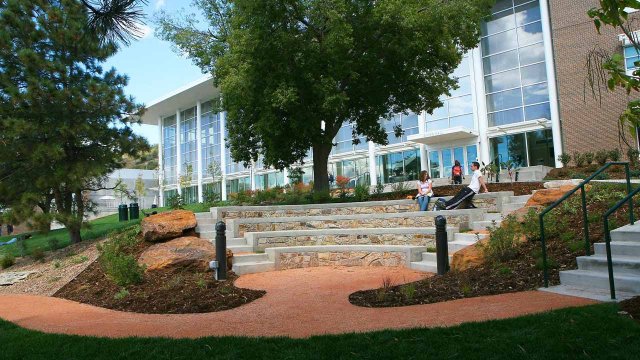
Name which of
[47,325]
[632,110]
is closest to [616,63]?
[632,110]

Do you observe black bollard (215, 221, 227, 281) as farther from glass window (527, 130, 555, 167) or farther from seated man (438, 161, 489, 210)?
glass window (527, 130, 555, 167)

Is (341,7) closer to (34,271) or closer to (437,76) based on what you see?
(437,76)

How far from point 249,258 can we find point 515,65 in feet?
90.5

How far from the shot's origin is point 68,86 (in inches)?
550

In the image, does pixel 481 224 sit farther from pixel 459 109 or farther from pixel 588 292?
pixel 459 109

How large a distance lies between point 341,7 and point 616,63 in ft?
35.8

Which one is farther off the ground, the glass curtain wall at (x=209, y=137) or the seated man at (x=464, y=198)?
the glass curtain wall at (x=209, y=137)

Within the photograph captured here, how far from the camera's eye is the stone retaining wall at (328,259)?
10.9m

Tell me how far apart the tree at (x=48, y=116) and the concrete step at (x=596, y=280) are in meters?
11.5

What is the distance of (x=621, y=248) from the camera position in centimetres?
663

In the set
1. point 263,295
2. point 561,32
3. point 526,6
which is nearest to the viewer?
point 263,295

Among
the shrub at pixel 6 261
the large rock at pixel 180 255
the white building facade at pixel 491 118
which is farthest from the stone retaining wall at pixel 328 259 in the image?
the white building facade at pixel 491 118

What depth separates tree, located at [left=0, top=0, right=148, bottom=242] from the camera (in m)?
13.0

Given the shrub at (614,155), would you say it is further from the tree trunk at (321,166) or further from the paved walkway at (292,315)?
the paved walkway at (292,315)
